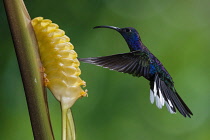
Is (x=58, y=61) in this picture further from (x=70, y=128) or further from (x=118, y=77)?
(x=118, y=77)

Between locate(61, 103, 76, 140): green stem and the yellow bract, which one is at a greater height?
the yellow bract

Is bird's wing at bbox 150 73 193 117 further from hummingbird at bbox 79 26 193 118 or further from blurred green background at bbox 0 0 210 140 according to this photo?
blurred green background at bbox 0 0 210 140

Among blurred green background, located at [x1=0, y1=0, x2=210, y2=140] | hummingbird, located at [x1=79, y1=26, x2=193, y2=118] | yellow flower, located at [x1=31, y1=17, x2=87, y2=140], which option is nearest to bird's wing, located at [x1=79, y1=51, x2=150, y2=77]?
hummingbird, located at [x1=79, y1=26, x2=193, y2=118]

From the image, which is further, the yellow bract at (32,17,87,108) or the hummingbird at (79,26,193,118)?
the hummingbird at (79,26,193,118)

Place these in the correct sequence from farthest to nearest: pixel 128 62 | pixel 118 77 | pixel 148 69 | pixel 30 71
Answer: pixel 118 77, pixel 148 69, pixel 128 62, pixel 30 71

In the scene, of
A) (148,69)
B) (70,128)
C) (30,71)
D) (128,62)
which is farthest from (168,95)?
(30,71)

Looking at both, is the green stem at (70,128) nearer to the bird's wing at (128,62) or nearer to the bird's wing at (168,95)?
the bird's wing at (128,62)

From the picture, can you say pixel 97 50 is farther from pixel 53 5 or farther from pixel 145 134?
pixel 145 134
